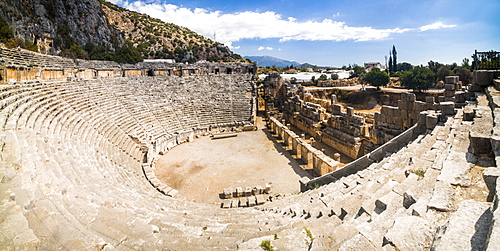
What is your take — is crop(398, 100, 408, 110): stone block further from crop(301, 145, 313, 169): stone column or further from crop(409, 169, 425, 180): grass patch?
crop(409, 169, 425, 180): grass patch

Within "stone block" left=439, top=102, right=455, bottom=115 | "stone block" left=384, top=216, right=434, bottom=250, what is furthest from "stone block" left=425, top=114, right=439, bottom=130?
"stone block" left=384, top=216, right=434, bottom=250

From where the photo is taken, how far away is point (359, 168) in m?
7.97

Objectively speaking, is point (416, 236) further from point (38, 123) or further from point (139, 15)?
point (139, 15)

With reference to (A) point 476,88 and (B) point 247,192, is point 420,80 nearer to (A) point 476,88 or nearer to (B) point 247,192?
(A) point 476,88

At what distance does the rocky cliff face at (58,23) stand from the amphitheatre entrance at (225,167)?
2813cm


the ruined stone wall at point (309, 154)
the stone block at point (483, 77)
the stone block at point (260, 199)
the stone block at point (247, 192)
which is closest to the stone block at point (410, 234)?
the stone block at point (260, 199)

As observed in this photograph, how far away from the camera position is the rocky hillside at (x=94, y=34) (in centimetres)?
3234

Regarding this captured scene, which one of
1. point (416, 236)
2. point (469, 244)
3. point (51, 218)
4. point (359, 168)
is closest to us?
point (469, 244)

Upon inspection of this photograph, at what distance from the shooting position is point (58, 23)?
40.4m

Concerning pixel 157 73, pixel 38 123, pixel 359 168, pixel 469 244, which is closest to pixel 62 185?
pixel 38 123

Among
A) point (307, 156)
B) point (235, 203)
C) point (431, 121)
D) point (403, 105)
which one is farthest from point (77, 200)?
point (403, 105)

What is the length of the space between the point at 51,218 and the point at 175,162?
394 inches

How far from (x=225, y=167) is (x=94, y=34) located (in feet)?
150

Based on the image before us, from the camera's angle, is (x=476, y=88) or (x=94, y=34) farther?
(x=94, y=34)
